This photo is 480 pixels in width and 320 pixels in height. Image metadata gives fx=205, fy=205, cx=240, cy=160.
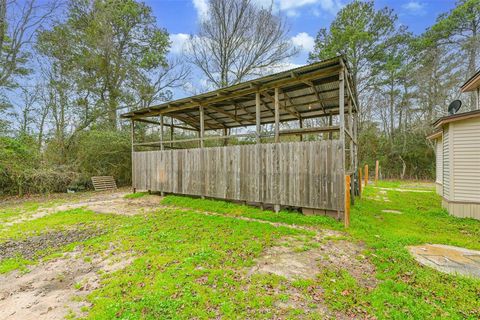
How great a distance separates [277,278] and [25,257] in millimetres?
4608

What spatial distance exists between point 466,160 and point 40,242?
10.8 m

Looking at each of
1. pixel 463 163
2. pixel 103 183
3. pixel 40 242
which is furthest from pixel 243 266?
pixel 103 183

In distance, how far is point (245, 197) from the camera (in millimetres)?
6770

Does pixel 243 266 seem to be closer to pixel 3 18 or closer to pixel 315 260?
pixel 315 260

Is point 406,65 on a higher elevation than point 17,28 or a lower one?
higher

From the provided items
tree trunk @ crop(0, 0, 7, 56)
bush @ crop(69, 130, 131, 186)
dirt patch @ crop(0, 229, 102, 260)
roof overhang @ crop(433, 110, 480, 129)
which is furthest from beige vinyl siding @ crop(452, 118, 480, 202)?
tree trunk @ crop(0, 0, 7, 56)

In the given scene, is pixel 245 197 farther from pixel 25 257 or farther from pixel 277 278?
pixel 25 257

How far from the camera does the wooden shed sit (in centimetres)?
523

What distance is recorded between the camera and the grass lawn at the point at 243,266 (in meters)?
2.31

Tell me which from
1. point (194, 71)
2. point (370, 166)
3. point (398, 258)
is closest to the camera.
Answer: point (398, 258)

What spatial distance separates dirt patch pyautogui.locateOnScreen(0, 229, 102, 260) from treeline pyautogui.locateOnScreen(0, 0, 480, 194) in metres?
7.38

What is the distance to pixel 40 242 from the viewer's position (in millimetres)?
4465

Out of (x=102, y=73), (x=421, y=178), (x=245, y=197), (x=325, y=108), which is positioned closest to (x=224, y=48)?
(x=102, y=73)

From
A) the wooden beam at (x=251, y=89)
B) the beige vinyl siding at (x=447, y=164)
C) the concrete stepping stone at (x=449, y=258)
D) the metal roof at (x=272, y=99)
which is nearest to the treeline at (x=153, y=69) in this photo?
the metal roof at (x=272, y=99)
